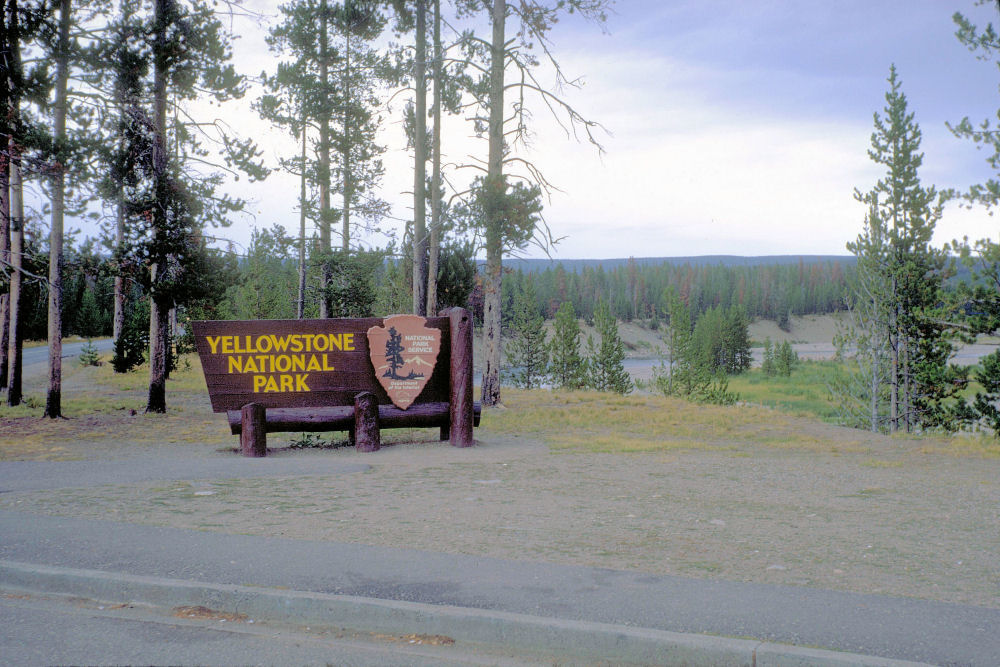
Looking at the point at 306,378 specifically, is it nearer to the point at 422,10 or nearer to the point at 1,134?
the point at 1,134

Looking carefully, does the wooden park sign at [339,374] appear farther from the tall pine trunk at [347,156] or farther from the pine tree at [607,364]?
the pine tree at [607,364]

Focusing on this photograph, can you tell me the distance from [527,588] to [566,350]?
39.7m

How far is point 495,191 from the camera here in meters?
17.3

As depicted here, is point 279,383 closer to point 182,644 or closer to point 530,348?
point 182,644

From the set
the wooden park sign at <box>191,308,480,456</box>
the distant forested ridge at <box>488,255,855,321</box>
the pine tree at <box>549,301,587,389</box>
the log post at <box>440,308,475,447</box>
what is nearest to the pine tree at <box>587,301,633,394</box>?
the pine tree at <box>549,301,587,389</box>

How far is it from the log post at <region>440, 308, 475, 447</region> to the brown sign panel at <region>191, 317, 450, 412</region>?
1118mm

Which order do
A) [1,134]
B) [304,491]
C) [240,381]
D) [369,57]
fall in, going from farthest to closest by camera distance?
1. [369,57]
2. [1,134]
3. [240,381]
4. [304,491]

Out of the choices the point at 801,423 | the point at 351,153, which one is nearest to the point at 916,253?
the point at 801,423

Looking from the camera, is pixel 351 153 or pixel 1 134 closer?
pixel 1 134

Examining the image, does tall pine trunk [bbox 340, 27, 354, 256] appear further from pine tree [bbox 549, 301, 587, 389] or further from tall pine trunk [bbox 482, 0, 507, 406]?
pine tree [bbox 549, 301, 587, 389]

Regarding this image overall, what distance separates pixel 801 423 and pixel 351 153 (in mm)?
19534

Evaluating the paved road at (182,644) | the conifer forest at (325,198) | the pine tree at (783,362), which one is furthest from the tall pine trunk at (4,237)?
the pine tree at (783,362)

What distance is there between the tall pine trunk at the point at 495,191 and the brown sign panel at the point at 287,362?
6232mm

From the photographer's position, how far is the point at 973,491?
29.8 feet
